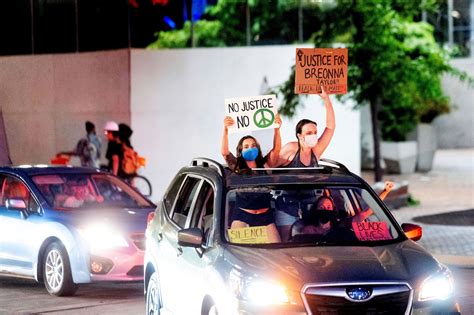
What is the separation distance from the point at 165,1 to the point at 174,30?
2.13 ft

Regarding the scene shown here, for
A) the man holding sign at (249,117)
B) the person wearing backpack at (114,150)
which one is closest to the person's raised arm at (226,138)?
the man holding sign at (249,117)

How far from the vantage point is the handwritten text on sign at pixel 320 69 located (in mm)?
13742

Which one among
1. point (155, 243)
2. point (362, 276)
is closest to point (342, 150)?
point (155, 243)

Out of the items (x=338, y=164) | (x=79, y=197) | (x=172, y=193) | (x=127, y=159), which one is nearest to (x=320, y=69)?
(x=172, y=193)

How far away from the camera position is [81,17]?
26891 millimetres

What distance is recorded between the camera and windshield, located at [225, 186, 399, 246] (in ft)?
31.3

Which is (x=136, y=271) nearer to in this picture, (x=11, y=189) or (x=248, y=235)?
(x=11, y=189)

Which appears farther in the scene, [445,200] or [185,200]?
[445,200]

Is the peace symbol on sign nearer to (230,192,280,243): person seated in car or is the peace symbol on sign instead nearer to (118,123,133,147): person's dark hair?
(230,192,280,243): person seated in car

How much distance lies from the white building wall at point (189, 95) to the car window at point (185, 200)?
15125 mm

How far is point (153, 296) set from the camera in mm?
11141

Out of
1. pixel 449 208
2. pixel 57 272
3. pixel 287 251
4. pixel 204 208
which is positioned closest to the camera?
pixel 287 251

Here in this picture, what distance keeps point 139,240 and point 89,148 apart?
10.7m

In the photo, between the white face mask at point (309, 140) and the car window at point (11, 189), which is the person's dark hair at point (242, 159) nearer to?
the white face mask at point (309, 140)
